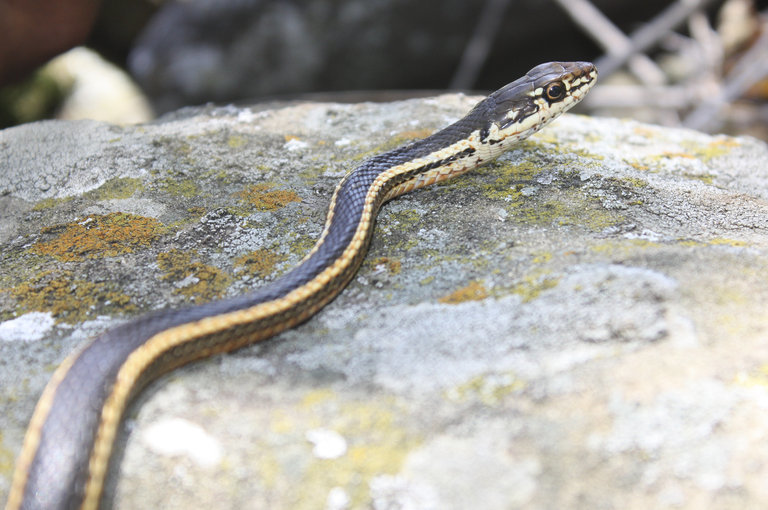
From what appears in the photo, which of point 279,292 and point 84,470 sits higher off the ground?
point 279,292

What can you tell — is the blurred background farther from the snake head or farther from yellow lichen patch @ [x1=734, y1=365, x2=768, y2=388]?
yellow lichen patch @ [x1=734, y1=365, x2=768, y2=388]

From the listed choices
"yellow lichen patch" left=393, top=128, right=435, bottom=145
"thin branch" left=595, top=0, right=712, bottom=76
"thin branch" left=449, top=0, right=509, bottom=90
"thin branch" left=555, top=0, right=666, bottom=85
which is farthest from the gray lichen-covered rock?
"thin branch" left=449, top=0, right=509, bottom=90

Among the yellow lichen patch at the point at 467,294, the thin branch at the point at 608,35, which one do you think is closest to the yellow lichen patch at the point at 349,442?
the yellow lichen patch at the point at 467,294

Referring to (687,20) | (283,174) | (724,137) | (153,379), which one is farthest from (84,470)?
(687,20)

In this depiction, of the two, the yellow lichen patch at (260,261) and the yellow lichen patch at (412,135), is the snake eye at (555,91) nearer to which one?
the yellow lichen patch at (412,135)

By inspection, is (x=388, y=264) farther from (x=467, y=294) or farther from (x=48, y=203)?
(x=48, y=203)

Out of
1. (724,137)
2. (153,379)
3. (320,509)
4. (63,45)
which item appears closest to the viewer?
(320,509)

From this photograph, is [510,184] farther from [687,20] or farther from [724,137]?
[687,20]
